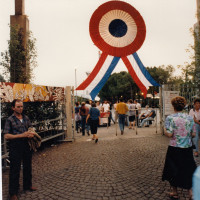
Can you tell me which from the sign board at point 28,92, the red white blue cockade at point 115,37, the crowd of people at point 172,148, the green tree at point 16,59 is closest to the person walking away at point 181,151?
the crowd of people at point 172,148

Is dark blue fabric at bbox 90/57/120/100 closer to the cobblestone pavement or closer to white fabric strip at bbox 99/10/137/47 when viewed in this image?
white fabric strip at bbox 99/10/137/47

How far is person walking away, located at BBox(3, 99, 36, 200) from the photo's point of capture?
330 centimetres

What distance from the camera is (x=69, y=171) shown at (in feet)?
15.0

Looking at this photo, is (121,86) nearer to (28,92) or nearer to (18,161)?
(28,92)

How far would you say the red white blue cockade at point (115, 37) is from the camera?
18.9ft

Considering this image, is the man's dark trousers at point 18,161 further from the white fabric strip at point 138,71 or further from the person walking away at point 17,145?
the white fabric strip at point 138,71

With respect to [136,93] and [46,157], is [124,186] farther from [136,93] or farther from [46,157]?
[136,93]

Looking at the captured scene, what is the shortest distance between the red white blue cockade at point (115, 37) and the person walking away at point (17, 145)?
10.2ft

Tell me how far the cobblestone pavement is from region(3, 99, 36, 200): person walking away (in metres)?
0.29

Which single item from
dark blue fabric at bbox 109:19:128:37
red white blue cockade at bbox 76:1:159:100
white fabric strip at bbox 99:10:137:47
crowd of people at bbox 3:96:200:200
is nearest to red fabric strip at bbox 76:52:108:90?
red white blue cockade at bbox 76:1:159:100

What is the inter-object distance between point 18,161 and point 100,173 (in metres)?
1.91

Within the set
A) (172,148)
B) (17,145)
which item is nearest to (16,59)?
(17,145)

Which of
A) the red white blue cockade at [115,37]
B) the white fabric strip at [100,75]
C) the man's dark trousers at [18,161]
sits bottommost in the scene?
the man's dark trousers at [18,161]

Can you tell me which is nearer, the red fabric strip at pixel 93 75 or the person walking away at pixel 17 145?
the person walking away at pixel 17 145
